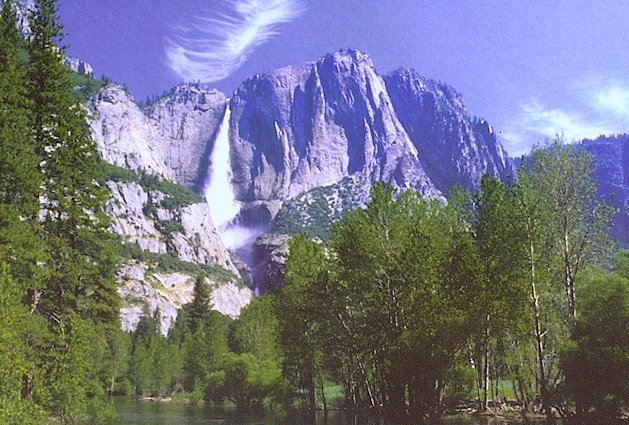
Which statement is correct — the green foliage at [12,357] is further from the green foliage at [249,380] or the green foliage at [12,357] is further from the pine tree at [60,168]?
the green foliage at [249,380]

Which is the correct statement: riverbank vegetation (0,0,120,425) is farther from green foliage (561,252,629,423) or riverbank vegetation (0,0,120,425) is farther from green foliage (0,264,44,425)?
green foliage (561,252,629,423)

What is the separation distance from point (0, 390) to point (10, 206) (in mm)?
9088

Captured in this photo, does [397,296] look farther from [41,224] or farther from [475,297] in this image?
[41,224]

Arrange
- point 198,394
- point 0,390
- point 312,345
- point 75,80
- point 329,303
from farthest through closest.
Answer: point 198,394, point 312,345, point 329,303, point 75,80, point 0,390

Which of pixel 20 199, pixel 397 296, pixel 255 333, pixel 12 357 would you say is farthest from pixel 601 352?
pixel 255 333

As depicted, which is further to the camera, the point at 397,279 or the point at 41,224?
the point at 397,279

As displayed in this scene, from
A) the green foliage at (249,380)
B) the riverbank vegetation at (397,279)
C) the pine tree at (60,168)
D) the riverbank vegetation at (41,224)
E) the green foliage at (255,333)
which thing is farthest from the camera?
the green foliage at (255,333)

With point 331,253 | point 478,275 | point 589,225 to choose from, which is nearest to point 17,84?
point 331,253

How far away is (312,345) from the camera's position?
5428 cm

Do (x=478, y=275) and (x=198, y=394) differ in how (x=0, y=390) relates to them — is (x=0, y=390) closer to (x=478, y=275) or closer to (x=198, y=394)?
(x=478, y=275)

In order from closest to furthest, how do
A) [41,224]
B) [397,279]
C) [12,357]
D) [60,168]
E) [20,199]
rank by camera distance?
[12,357]
[20,199]
[41,224]
[60,168]
[397,279]

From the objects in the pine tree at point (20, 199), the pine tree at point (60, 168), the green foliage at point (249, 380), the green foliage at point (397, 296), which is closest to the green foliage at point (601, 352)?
the green foliage at point (397, 296)

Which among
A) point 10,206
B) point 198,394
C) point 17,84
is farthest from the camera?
point 198,394

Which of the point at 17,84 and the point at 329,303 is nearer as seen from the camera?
the point at 17,84
